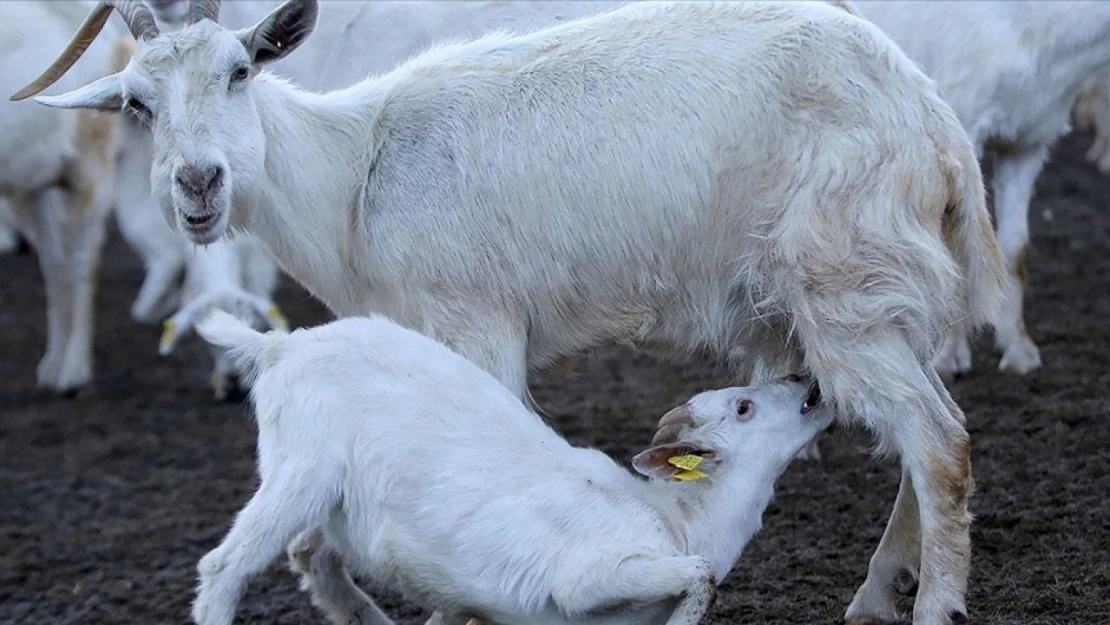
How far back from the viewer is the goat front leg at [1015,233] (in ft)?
24.0

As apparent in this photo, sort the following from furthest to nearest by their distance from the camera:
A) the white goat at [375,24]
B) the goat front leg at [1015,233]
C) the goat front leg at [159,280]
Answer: the goat front leg at [159,280] < the goat front leg at [1015,233] < the white goat at [375,24]

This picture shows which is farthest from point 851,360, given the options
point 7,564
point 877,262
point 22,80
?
point 22,80

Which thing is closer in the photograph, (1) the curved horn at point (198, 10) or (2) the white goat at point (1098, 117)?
(1) the curved horn at point (198, 10)

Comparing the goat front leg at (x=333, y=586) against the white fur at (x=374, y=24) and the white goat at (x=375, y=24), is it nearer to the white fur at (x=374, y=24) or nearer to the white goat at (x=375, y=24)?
the white goat at (x=375, y=24)

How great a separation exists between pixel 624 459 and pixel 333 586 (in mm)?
2186

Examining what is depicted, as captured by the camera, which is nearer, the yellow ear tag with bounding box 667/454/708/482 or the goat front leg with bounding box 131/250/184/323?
the yellow ear tag with bounding box 667/454/708/482

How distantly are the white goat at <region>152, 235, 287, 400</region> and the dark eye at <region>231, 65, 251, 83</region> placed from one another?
273 centimetres

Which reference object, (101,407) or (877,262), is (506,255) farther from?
(101,407)

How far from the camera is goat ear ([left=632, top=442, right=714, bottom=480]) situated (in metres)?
4.27

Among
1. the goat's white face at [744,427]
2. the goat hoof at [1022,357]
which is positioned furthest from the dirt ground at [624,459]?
the goat's white face at [744,427]

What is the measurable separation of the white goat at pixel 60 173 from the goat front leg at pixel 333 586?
12.3 ft

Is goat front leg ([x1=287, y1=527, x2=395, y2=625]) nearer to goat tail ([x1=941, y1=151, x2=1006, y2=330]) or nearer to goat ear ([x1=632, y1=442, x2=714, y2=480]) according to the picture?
goat ear ([x1=632, y1=442, x2=714, y2=480])

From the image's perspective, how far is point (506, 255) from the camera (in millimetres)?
4516

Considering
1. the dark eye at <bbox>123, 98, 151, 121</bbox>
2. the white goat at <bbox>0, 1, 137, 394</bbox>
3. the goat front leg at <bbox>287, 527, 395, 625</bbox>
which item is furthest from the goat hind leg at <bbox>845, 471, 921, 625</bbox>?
the white goat at <bbox>0, 1, 137, 394</bbox>
